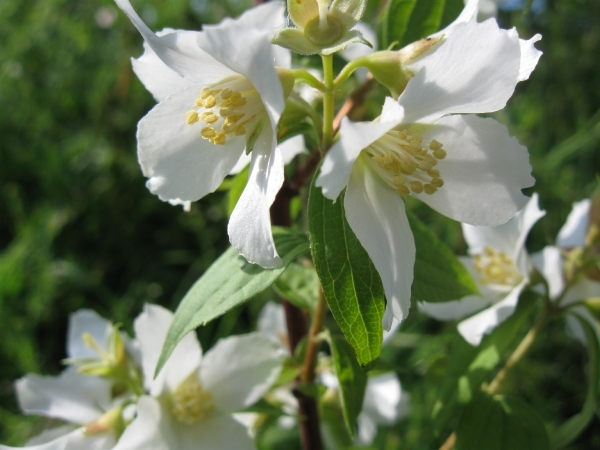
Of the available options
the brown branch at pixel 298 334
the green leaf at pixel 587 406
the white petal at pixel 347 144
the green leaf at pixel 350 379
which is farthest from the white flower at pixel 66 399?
the green leaf at pixel 587 406

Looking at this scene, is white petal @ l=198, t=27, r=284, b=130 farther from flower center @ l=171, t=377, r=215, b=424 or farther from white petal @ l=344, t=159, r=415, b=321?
flower center @ l=171, t=377, r=215, b=424

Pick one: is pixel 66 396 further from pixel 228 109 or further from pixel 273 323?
pixel 228 109

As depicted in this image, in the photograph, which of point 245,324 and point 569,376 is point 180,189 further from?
point 569,376

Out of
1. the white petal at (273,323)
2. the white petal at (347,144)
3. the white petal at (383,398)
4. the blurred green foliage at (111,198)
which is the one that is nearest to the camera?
the white petal at (347,144)

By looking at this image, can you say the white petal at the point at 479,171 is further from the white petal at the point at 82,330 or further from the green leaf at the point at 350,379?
the white petal at the point at 82,330

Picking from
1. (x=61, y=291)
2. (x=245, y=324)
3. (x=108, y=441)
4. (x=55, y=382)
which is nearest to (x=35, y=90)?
(x=61, y=291)
